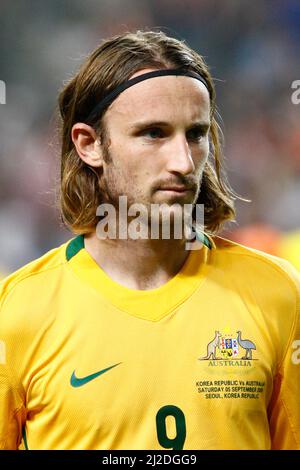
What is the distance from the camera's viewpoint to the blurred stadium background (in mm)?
4207

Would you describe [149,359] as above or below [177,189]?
below

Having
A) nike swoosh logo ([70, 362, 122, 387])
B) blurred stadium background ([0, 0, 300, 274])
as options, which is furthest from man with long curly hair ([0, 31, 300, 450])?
blurred stadium background ([0, 0, 300, 274])

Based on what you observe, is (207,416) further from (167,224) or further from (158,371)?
(167,224)

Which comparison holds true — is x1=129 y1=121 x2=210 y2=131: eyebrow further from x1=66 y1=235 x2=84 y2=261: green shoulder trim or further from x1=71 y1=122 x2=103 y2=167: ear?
x1=66 y1=235 x2=84 y2=261: green shoulder trim

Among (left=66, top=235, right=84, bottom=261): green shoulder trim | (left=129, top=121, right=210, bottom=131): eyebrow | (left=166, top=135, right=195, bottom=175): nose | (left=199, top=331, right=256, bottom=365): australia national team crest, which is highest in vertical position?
(left=129, top=121, right=210, bottom=131): eyebrow

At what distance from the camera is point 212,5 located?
181 inches

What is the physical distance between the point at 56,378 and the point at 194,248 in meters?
0.58

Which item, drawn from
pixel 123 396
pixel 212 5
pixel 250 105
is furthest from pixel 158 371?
pixel 212 5

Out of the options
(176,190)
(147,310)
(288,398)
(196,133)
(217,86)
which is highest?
(217,86)

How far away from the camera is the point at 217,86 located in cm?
448

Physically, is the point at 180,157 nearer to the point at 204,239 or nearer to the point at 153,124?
the point at 153,124

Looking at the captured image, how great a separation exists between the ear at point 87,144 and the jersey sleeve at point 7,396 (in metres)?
0.53

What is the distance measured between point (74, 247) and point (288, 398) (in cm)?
78

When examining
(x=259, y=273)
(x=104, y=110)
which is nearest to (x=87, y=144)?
(x=104, y=110)
